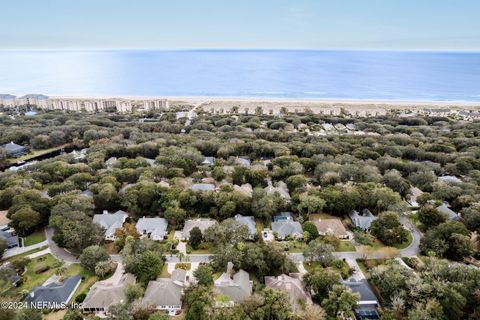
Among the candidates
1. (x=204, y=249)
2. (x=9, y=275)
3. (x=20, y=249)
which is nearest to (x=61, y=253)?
(x=20, y=249)

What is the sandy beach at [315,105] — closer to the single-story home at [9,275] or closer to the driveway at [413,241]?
the driveway at [413,241]

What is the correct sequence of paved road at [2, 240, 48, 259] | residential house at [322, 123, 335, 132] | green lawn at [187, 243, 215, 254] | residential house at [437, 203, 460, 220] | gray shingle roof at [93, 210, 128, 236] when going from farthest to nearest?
residential house at [322, 123, 335, 132] → residential house at [437, 203, 460, 220] → gray shingle roof at [93, 210, 128, 236] → green lawn at [187, 243, 215, 254] → paved road at [2, 240, 48, 259]

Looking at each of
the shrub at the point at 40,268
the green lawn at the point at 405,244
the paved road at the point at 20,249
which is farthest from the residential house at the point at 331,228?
Result: the paved road at the point at 20,249

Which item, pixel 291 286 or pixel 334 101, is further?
pixel 334 101

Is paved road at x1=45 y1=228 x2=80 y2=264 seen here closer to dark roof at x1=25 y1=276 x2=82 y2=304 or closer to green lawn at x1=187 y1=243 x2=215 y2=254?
dark roof at x1=25 y1=276 x2=82 y2=304

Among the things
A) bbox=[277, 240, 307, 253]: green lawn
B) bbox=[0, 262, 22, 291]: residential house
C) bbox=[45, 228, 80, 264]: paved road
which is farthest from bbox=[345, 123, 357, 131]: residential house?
bbox=[0, 262, 22, 291]: residential house

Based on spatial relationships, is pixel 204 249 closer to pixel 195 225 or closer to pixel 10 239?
pixel 195 225

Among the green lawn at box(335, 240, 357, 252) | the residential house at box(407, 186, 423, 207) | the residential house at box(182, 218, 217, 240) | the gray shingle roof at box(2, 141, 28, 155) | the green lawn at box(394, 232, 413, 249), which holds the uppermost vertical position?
the gray shingle roof at box(2, 141, 28, 155)
